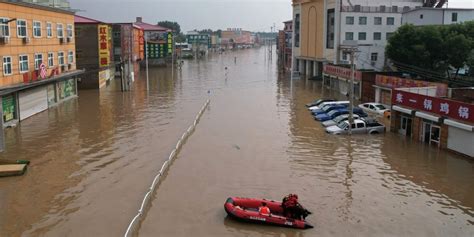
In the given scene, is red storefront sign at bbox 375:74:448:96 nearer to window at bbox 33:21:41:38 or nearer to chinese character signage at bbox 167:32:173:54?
window at bbox 33:21:41:38

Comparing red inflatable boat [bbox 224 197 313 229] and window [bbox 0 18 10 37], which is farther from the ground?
window [bbox 0 18 10 37]

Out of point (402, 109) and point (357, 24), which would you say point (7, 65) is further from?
point (357, 24)

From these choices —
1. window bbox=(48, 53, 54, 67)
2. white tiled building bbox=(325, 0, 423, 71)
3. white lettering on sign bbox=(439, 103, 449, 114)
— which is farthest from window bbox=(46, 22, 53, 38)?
white tiled building bbox=(325, 0, 423, 71)

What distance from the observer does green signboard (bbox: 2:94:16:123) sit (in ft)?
102

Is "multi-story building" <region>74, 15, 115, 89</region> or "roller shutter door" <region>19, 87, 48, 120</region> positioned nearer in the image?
"roller shutter door" <region>19, 87, 48, 120</region>

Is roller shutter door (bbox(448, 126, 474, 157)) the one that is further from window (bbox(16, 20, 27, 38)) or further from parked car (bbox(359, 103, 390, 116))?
window (bbox(16, 20, 27, 38))

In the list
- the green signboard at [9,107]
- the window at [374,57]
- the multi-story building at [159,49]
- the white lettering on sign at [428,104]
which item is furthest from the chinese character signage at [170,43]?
the white lettering on sign at [428,104]

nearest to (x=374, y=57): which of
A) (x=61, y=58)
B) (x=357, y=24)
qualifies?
(x=357, y=24)

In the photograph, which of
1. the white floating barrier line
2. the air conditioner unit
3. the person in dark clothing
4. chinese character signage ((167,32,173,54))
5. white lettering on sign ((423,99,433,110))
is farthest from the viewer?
chinese character signage ((167,32,173,54))

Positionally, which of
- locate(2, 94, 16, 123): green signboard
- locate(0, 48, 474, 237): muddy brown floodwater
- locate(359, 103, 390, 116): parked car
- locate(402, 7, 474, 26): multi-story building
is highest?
locate(402, 7, 474, 26): multi-story building

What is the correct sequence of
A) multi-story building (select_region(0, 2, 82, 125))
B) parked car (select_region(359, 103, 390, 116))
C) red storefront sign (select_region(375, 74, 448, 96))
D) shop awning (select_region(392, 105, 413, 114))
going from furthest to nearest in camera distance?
1. parked car (select_region(359, 103, 390, 116))
2. red storefront sign (select_region(375, 74, 448, 96))
3. multi-story building (select_region(0, 2, 82, 125))
4. shop awning (select_region(392, 105, 413, 114))

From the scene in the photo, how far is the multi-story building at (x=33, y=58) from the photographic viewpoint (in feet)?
103

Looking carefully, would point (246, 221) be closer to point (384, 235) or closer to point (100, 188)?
point (384, 235)

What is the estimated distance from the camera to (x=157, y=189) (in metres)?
19.7
